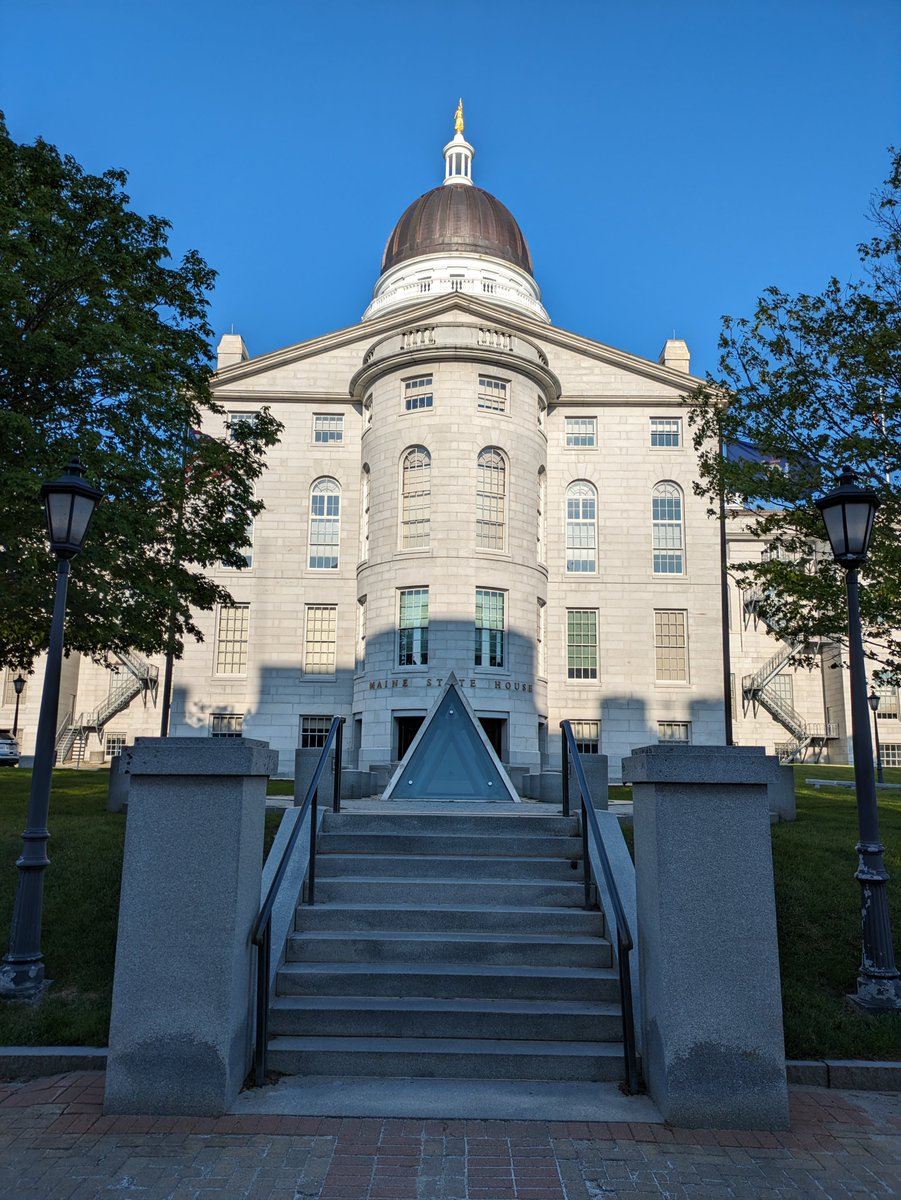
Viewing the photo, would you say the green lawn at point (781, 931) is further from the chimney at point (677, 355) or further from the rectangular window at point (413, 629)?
the chimney at point (677, 355)

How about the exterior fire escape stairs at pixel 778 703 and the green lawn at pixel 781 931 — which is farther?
the exterior fire escape stairs at pixel 778 703

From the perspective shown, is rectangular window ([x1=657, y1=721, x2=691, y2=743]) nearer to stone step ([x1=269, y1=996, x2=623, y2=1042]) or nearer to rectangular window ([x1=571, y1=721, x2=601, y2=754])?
rectangular window ([x1=571, y1=721, x2=601, y2=754])

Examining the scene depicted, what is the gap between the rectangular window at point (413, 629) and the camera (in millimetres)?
29875

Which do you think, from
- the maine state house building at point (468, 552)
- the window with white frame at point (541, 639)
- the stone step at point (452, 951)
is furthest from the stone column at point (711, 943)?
the window with white frame at point (541, 639)

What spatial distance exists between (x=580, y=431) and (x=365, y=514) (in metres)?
10.2

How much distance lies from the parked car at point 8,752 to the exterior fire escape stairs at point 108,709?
2766 millimetres

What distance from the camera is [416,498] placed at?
1237 inches

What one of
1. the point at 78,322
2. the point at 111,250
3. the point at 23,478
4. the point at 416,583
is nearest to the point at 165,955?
the point at 23,478

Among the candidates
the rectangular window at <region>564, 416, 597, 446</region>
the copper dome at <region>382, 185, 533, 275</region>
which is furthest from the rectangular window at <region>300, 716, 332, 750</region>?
the copper dome at <region>382, 185, 533, 275</region>

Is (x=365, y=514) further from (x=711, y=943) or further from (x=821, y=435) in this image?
(x=711, y=943)

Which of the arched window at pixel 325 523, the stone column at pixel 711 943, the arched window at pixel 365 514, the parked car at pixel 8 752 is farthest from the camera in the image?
the parked car at pixel 8 752

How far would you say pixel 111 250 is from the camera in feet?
47.6

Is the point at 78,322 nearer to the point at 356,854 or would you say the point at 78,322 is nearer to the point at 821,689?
the point at 356,854

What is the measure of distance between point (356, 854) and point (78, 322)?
9.97 metres
